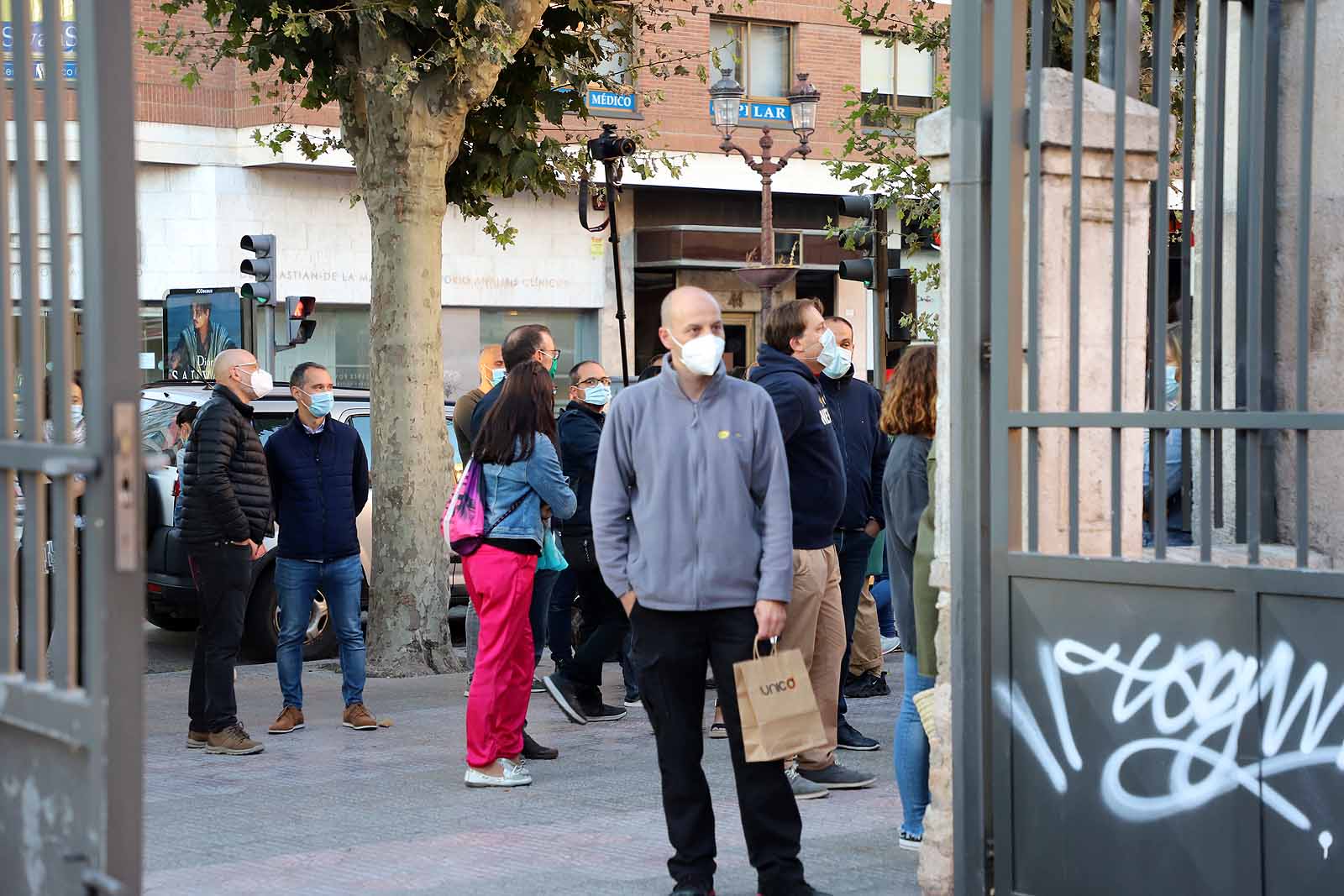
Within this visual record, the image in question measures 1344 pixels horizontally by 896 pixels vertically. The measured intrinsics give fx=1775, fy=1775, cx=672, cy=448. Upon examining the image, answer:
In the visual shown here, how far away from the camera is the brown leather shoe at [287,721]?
345 inches

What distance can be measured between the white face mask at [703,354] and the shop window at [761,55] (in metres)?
23.8

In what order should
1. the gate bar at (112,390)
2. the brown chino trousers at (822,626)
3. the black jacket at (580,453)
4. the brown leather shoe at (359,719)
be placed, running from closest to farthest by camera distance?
the gate bar at (112,390), the brown chino trousers at (822,626), the brown leather shoe at (359,719), the black jacket at (580,453)

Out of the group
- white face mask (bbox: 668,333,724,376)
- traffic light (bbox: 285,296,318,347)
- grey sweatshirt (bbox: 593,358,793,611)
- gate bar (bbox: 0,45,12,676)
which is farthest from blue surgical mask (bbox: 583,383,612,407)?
traffic light (bbox: 285,296,318,347)

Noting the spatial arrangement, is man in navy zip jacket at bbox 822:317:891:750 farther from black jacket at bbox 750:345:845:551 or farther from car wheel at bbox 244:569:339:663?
car wheel at bbox 244:569:339:663

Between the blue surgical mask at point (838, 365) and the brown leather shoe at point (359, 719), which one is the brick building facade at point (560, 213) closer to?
the brown leather shoe at point (359, 719)

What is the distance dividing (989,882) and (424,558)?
6463 millimetres

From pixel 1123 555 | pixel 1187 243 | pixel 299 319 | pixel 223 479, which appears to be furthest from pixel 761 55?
pixel 1123 555

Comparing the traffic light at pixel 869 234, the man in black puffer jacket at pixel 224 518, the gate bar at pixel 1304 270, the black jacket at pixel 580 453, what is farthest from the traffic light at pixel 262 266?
the gate bar at pixel 1304 270

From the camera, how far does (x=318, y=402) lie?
847cm

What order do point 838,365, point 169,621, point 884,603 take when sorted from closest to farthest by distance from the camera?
point 838,365 < point 884,603 < point 169,621

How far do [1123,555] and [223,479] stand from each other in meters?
4.68

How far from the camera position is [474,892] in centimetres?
571

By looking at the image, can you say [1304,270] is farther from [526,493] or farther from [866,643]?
[866,643]

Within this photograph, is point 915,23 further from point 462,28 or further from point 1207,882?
point 1207,882
